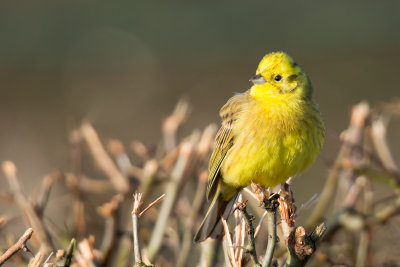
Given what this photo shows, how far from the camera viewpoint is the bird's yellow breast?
7.73ft

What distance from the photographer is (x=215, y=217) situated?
2.39 metres

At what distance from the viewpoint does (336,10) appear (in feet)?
28.1

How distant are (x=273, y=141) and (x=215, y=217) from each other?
37 cm

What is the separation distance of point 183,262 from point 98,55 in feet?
22.3

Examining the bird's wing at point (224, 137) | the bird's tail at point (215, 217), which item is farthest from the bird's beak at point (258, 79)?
the bird's tail at point (215, 217)

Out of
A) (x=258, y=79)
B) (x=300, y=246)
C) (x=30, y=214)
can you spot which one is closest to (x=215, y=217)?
(x=258, y=79)

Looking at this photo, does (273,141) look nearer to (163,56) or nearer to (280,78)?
(280,78)

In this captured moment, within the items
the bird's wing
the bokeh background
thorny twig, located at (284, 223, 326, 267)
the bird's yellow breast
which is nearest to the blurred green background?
the bokeh background

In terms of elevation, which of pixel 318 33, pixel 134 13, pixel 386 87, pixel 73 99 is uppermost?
pixel 134 13

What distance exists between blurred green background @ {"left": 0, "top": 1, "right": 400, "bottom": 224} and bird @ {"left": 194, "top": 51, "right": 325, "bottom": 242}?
4.08 meters

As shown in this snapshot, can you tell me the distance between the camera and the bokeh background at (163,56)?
7.23 metres

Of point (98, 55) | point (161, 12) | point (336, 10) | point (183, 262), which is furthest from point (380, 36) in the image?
point (183, 262)

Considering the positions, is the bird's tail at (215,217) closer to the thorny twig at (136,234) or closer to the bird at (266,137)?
the bird at (266,137)

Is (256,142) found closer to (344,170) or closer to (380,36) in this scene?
(344,170)
